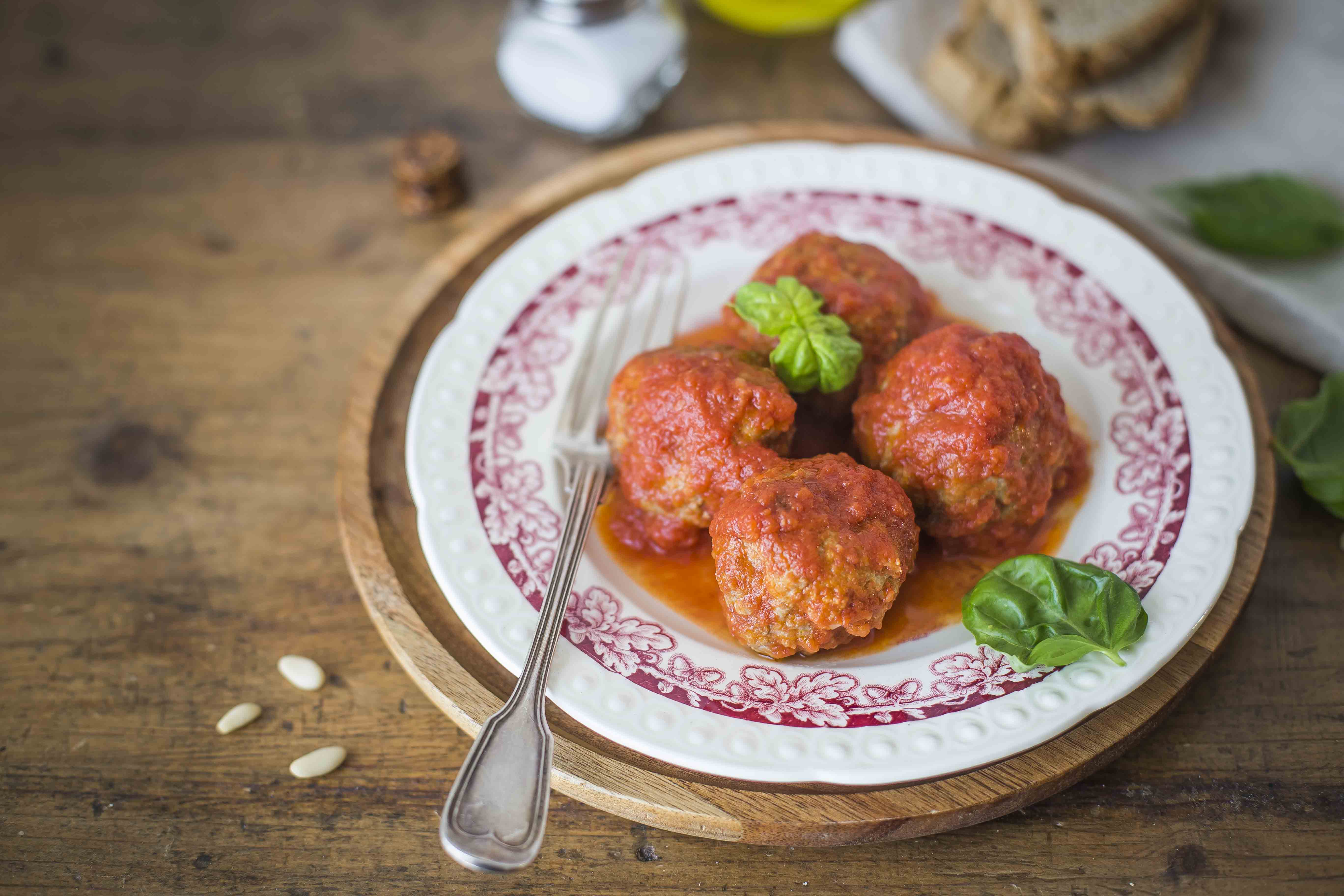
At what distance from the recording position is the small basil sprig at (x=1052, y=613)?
247 centimetres

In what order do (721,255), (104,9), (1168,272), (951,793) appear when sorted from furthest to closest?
(104,9) < (721,255) < (1168,272) < (951,793)

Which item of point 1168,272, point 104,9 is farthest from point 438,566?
point 104,9

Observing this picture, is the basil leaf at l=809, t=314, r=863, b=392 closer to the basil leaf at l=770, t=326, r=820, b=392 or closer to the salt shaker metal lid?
the basil leaf at l=770, t=326, r=820, b=392

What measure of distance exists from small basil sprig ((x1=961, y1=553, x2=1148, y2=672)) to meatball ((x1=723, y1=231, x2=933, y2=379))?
0.82 metres

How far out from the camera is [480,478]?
121 inches

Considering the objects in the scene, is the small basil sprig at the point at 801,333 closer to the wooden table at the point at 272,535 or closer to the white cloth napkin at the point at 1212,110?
the wooden table at the point at 272,535

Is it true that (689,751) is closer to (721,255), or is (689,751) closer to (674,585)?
(674,585)

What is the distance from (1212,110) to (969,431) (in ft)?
9.16

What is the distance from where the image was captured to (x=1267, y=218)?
380 centimetres

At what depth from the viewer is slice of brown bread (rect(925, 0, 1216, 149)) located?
418cm

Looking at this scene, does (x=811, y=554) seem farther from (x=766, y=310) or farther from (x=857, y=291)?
(x=857, y=291)

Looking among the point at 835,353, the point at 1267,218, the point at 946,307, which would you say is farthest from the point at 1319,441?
the point at 835,353

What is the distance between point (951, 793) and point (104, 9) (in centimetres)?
568

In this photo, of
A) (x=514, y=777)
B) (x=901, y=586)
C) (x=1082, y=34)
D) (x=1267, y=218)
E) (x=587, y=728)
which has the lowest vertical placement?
(x=587, y=728)
